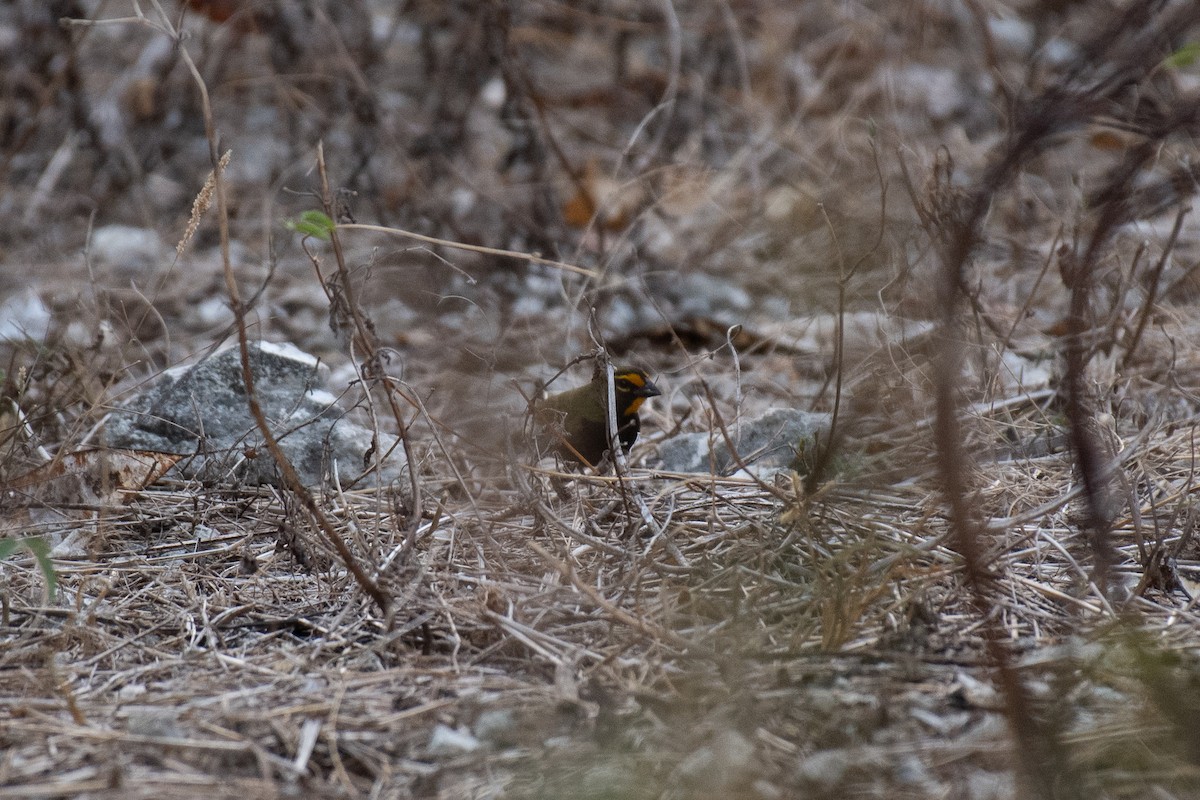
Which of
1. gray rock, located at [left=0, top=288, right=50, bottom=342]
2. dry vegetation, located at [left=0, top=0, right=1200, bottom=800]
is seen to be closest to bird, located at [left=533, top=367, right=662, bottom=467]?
dry vegetation, located at [left=0, top=0, right=1200, bottom=800]

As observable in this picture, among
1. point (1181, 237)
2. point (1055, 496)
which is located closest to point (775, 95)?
point (1181, 237)

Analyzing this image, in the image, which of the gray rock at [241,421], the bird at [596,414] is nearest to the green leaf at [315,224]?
the gray rock at [241,421]

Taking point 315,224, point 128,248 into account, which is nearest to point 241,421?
point 315,224

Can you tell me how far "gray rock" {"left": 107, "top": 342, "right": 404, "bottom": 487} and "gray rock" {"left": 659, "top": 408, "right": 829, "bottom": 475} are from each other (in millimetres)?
1129

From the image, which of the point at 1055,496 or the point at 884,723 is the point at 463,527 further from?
the point at 1055,496

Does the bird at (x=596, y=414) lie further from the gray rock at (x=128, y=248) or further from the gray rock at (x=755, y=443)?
the gray rock at (x=128, y=248)

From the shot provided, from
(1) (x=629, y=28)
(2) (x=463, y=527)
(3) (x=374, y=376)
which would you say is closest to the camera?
(3) (x=374, y=376)

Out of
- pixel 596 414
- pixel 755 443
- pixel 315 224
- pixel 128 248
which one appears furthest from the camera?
pixel 128 248

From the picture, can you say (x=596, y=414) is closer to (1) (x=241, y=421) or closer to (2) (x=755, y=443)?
→ (2) (x=755, y=443)

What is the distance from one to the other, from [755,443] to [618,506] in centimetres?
99

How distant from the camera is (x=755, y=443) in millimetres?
4746

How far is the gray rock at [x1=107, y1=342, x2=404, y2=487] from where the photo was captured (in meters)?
4.42

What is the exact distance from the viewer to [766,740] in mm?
2588

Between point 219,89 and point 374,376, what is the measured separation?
5.97 meters
